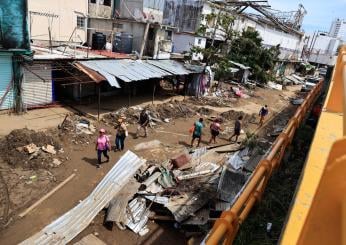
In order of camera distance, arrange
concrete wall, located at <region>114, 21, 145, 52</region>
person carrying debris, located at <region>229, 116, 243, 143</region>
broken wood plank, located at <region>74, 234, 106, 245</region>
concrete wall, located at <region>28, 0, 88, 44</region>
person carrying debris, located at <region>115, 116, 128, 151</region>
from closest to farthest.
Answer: broken wood plank, located at <region>74, 234, 106, 245</region>, person carrying debris, located at <region>115, 116, 128, 151</region>, person carrying debris, located at <region>229, 116, 243, 143</region>, concrete wall, located at <region>28, 0, 88, 44</region>, concrete wall, located at <region>114, 21, 145, 52</region>

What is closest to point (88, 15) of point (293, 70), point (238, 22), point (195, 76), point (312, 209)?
point (195, 76)

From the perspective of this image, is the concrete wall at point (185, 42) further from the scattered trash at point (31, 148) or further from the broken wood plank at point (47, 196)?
the broken wood plank at point (47, 196)

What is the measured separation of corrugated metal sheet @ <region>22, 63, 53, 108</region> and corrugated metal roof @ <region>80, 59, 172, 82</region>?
2.20m

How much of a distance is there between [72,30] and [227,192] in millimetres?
20470

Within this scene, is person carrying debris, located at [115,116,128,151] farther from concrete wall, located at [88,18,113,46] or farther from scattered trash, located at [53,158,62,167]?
concrete wall, located at [88,18,113,46]

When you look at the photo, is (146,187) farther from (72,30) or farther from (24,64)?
(72,30)

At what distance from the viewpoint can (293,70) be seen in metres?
57.6

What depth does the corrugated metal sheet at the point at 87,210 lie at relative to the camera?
26.6 feet

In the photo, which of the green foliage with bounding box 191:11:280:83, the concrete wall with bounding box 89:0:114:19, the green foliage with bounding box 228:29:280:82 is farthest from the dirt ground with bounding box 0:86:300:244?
the green foliage with bounding box 228:29:280:82

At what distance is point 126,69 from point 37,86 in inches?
218

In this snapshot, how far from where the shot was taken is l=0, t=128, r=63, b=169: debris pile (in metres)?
11.8

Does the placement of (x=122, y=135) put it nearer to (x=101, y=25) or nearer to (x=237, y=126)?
(x=237, y=126)

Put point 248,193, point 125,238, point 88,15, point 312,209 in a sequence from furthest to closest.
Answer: point 88,15
point 125,238
point 248,193
point 312,209

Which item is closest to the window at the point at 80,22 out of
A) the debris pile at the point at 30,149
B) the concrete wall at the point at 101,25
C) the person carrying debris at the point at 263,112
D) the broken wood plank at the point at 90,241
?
the concrete wall at the point at 101,25
